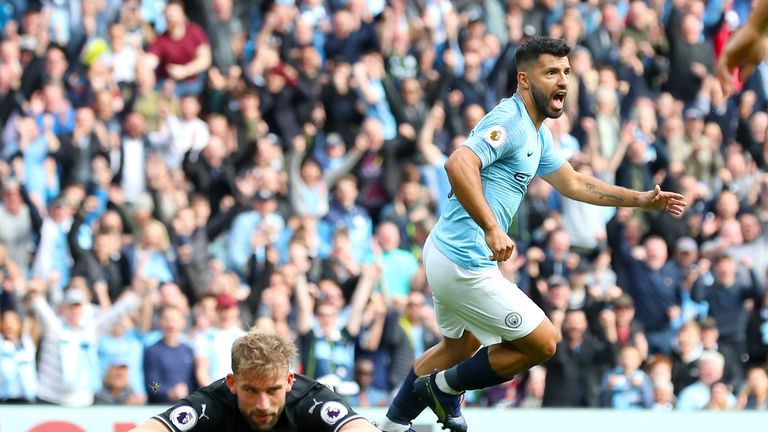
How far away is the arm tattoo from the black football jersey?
231 cm

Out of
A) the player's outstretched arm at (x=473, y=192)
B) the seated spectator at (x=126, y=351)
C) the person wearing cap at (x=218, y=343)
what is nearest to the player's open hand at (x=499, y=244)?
the player's outstretched arm at (x=473, y=192)

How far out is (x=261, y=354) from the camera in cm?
694

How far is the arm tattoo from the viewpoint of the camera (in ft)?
29.2

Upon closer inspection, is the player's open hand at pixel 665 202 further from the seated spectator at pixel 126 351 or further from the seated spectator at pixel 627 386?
the seated spectator at pixel 126 351

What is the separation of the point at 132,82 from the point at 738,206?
19.2ft

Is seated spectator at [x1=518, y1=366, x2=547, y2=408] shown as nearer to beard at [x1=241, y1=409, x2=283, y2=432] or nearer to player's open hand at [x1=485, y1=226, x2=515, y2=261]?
player's open hand at [x1=485, y1=226, x2=515, y2=261]

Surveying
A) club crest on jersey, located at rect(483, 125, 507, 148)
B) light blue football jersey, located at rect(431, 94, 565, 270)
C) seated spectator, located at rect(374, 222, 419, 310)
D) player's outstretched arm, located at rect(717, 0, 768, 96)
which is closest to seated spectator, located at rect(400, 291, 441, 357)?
seated spectator, located at rect(374, 222, 419, 310)

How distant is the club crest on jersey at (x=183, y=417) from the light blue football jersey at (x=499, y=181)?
187cm

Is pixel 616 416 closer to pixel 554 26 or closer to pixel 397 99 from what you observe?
pixel 397 99

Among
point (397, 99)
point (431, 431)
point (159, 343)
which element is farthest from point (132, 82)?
point (431, 431)

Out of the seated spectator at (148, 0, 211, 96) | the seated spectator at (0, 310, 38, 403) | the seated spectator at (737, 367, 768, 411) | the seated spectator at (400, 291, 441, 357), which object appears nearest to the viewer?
the seated spectator at (0, 310, 38, 403)

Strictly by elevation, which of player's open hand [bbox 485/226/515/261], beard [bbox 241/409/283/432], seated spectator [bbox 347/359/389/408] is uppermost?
player's open hand [bbox 485/226/515/261]

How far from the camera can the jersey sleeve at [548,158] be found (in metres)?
8.66

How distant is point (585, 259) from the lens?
14469 mm
